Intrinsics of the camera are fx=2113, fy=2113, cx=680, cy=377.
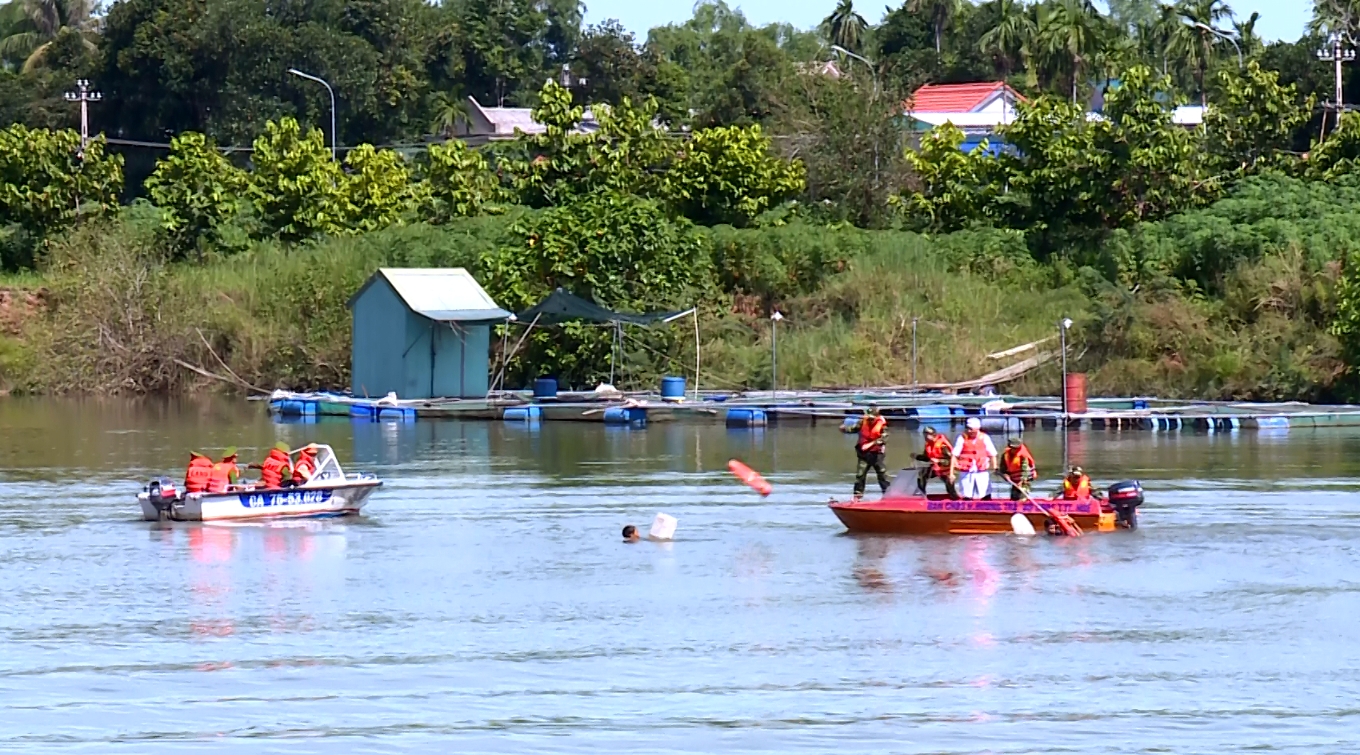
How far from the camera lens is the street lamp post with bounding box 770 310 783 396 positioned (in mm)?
54406

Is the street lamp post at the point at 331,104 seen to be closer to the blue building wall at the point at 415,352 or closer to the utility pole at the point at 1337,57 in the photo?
the blue building wall at the point at 415,352

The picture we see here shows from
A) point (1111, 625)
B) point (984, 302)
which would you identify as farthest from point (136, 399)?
point (1111, 625)

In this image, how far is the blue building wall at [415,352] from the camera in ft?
180

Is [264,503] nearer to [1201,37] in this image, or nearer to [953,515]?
[953,515]

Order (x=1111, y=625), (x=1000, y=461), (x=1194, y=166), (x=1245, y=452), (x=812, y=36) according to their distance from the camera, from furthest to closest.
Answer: (x=812, y=36) → (x=1194, y=166) → (x=1245, y=452) → (x=1000, y=461) → (x=1111, y=625)

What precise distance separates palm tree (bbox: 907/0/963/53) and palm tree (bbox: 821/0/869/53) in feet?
17.7

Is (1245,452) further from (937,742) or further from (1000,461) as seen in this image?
(937,742)

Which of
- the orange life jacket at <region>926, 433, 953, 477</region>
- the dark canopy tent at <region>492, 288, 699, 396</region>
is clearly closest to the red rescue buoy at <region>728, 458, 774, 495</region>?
the orange life jacket at <region>926, 433, 953, 477</region>

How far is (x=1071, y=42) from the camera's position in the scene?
288ft

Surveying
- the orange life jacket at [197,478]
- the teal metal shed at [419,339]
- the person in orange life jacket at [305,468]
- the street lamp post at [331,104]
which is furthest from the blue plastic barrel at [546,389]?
the street lamp post at [331,104]

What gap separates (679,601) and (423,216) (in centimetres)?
4593

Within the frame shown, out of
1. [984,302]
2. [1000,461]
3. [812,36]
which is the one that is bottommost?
[1000,461]

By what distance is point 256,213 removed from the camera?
71.1 metres

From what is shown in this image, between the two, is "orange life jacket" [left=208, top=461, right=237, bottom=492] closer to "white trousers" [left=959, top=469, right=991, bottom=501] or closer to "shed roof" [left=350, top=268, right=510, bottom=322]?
A: "white trousers" [left=959, top=469, right=991, bottom=501]
